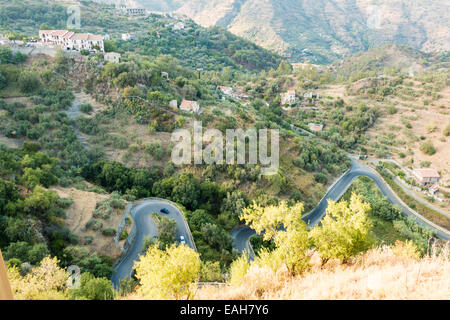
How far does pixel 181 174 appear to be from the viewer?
66.6 feet

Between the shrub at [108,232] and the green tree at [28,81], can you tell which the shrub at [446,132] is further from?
the green tree at [28,81]

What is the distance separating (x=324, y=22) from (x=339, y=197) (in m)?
146

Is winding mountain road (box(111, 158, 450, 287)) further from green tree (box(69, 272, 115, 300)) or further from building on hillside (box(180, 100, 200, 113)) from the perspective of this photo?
building on hillside (box(180, 100, 200, 113))

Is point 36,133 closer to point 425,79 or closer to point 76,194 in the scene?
point 76,194

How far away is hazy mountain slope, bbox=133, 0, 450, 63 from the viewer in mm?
116875

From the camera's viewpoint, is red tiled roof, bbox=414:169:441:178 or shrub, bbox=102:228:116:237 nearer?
shrub, bbox=102:228:116:237

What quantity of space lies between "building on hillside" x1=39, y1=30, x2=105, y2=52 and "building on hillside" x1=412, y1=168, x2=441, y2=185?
39.3 m

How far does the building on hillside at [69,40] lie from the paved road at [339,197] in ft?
88.5

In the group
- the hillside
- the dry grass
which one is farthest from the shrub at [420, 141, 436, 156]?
the hillside

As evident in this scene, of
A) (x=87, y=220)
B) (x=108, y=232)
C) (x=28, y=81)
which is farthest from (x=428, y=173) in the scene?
(x=28, y=81)

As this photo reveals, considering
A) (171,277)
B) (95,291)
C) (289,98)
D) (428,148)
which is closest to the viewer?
(171,277)

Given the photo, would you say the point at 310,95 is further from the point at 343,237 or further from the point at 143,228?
the point at 343,237

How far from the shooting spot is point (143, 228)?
15.7 meters

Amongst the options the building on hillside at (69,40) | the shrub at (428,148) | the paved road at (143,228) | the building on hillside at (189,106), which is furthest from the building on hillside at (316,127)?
the building on hillside at (69,40)
